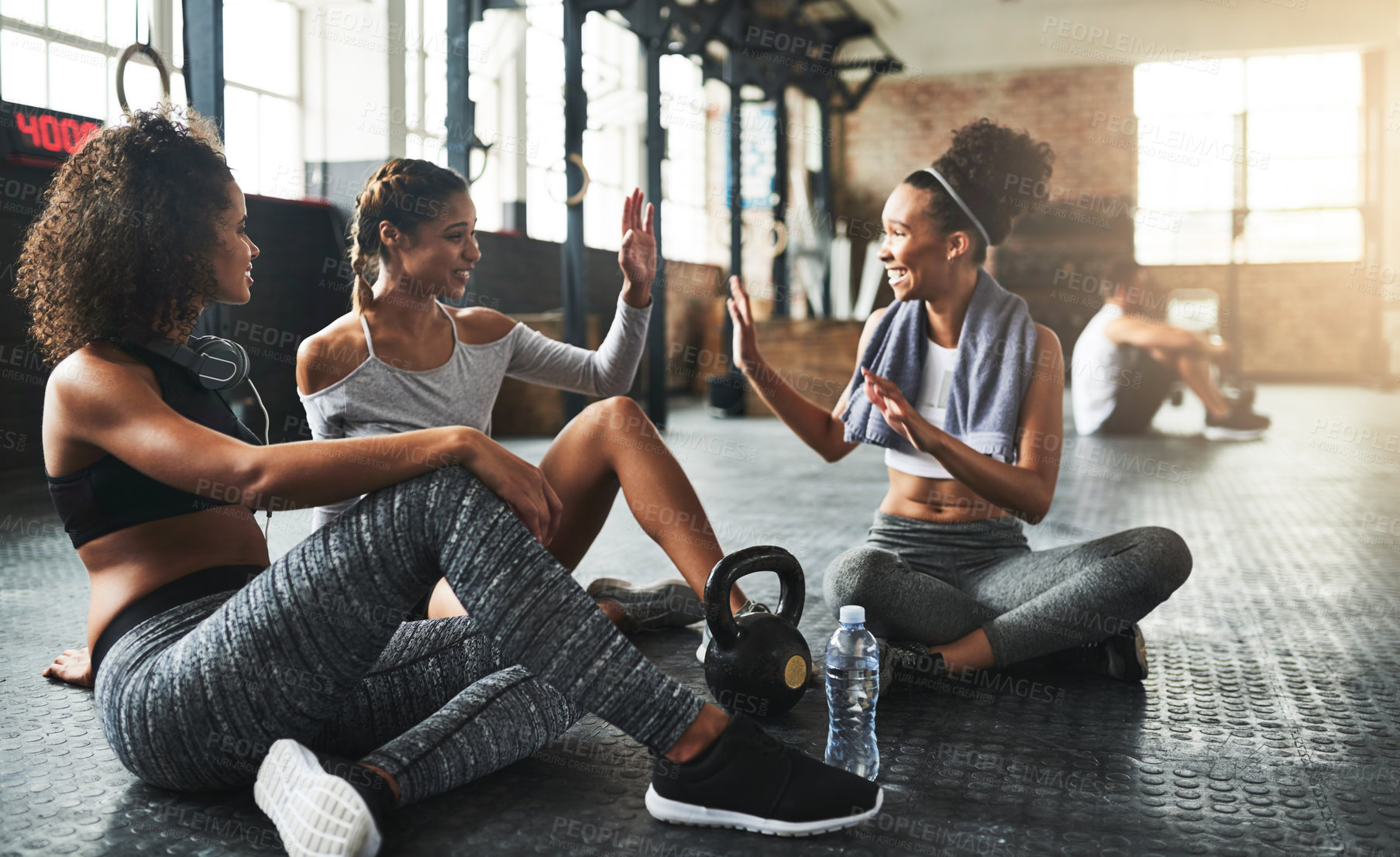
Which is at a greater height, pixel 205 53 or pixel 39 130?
pixel 205 53

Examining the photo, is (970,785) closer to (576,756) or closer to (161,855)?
(576,756)

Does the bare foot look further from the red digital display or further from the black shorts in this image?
the black shorts

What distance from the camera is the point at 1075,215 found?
43.7 feet

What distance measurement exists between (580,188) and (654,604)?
4.31 metres

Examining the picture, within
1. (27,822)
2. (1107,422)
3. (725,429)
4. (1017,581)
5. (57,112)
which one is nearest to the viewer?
(27,822)

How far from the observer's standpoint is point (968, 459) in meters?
1.84

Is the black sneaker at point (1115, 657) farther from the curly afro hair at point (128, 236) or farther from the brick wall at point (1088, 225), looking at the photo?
the brick wall at point (1088, 225)

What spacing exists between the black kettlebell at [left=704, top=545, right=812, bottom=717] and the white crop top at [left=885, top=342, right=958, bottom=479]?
46 centimetres

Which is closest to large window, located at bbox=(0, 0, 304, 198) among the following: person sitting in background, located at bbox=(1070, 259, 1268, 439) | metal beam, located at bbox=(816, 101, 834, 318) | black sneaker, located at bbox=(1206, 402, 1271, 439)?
person sitting in background, located at bbox=(1070, 259, 1268, 439)

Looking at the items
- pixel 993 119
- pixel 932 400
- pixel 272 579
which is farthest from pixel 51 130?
pixel 993 119

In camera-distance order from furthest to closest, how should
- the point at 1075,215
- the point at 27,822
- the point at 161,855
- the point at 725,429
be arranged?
the point at 1075,215 < the point at 725,429 < the point at 27,822 < the point at 161,855

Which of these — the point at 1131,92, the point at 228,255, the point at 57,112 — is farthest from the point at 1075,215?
the point at 228,255

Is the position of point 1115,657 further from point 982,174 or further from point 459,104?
point 459,104

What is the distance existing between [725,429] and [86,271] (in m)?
6.60
